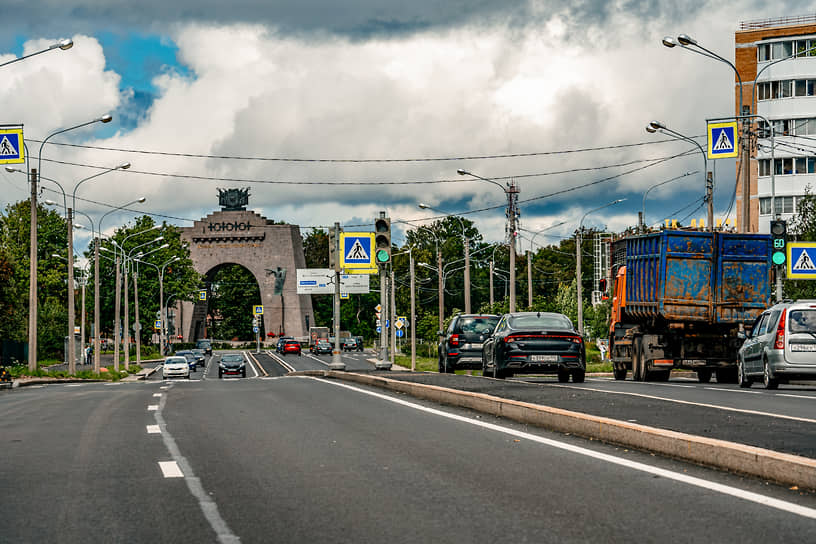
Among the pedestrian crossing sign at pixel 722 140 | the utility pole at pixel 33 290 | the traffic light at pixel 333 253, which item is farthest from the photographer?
the utility pole at pixel 33 290

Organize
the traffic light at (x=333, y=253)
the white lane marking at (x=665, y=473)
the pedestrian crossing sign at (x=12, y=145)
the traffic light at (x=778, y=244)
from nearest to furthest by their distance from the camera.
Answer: the white lane marking at (x=665, y=473)
the traffic light at (x=778, y=244)
the pedestrian crossing sign at (x=12, y=145)
the traffic light at (x=333, y=253)

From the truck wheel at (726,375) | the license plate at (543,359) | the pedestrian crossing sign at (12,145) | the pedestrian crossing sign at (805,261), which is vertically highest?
the pedestrian crossing sign at (12,145)

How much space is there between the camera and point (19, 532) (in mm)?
6777

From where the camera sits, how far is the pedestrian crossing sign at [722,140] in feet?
107

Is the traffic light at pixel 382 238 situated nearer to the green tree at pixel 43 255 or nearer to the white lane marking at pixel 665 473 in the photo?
the white lane marking at pixel 665 473

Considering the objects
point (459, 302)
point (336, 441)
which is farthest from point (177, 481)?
point (459, 302)

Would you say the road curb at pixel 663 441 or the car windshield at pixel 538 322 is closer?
the road curb at pixel 663 441

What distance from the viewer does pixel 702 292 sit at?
27.1 metres

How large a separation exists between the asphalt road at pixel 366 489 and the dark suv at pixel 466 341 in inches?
699

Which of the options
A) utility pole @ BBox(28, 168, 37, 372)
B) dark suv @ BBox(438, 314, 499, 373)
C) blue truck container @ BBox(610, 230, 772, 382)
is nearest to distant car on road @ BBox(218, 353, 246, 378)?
utility pole @ BBox(28, 168, 37, 372)

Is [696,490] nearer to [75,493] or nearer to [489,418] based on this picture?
[75,493]

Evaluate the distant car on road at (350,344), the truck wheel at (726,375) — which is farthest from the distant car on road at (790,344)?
the distant car on road at (350,344)

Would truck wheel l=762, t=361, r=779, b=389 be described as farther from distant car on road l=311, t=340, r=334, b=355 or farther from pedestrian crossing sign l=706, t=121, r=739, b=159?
distant car on road l=311, t=340, r=334, b=355

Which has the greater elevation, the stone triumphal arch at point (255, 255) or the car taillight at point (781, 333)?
the stone triumphal arch at point (255, 255)
